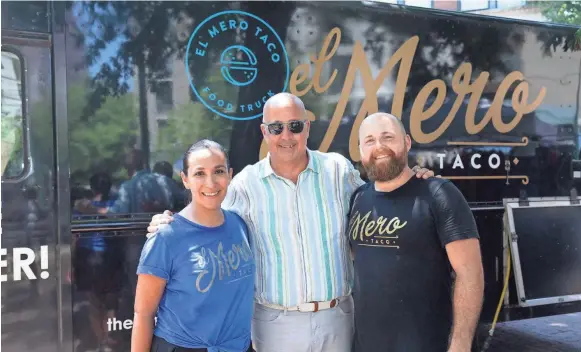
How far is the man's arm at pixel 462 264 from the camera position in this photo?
2107mm

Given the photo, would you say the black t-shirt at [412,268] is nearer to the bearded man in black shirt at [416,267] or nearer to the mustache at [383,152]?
the bearded man in black shirt at [416,267]

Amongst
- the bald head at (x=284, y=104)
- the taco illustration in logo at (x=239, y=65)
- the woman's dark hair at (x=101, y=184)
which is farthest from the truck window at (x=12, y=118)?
the bald head at (x=284, y=104)

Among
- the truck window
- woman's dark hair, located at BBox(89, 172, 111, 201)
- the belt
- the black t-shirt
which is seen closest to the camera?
the black t-shirt

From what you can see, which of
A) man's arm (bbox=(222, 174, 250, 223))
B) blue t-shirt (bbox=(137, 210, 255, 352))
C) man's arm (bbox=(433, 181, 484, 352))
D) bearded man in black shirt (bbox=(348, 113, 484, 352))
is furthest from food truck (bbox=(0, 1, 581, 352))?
man's arm (bbox=(433, 181, 484, 352))

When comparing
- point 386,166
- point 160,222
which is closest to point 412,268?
point 386,166

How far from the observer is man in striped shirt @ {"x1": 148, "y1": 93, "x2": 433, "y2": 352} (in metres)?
2.44

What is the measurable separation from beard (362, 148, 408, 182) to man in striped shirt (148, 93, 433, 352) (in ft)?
1.03

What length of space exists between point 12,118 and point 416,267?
7.09 feet

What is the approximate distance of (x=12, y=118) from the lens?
285cm

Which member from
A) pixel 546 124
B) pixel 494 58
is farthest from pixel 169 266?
pixel 546 124

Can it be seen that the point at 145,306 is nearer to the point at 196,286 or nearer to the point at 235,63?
the point at 196,286

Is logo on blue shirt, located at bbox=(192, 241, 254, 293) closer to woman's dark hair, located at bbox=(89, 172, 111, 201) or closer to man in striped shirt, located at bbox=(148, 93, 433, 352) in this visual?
man in striped shirt, located at bbox=(148, 93, 433, 352)

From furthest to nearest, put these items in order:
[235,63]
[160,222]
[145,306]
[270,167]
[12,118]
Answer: [235,63] → [12,118] → [270,167] → [160,222] → [145,306]

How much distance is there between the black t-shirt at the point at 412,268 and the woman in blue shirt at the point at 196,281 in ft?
1.74
